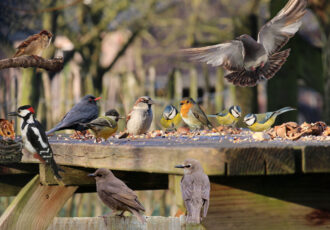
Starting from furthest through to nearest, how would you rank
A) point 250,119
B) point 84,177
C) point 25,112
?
1. point 84,177
2. point 250,119
3. point 25,112

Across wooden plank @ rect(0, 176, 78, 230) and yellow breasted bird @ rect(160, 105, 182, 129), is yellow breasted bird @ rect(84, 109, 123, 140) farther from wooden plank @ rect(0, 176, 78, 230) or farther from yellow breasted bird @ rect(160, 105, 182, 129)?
wooden plank @ rect(0, 176, 78, 230)

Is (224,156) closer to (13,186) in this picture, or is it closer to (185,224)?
(185,224)

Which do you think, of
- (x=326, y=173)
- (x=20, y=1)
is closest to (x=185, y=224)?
(x=326, y=173)

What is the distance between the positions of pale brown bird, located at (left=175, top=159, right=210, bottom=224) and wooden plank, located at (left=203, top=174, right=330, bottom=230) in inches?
10.3

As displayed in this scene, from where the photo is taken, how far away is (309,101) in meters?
23.6

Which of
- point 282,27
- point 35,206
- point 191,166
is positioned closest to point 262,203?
point 191,166

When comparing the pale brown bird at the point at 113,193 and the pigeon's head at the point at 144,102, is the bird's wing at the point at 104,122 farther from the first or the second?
the pigeon's head at the point at 144,102

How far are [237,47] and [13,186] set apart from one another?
6.11ft

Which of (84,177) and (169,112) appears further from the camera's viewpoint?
(84,177)

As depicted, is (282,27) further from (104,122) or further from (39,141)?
(39,141)

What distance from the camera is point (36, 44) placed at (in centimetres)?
230

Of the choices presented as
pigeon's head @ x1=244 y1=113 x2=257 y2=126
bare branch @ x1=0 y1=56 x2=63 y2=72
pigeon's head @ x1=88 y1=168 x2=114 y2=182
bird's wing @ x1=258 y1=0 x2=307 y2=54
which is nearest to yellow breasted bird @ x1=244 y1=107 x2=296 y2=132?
pigeon's head @ x1=244 y1=113 x2=257 y2=126

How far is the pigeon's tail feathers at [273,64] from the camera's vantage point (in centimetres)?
285

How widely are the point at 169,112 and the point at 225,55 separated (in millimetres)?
366
